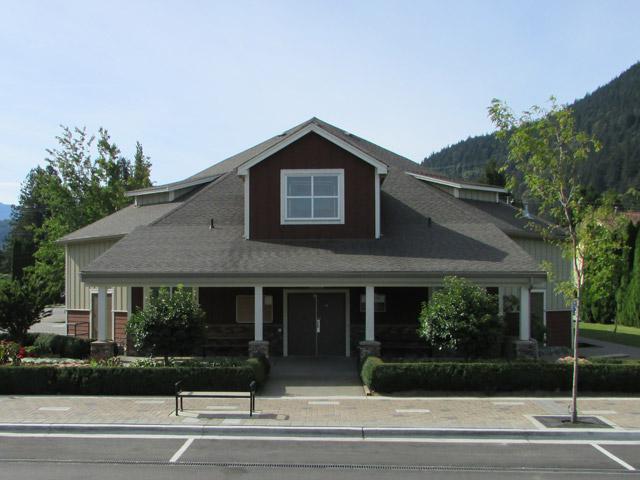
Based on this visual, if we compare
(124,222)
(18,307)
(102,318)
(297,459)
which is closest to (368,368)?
(297,459)

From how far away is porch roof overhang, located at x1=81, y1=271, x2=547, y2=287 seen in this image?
18.1 m

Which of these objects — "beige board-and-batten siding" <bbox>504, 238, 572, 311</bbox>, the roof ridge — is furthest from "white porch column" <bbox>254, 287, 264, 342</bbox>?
"beige board-and-batten siding" <bbox>504, 238, 572, 311</bbox>

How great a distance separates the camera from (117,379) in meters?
15.6

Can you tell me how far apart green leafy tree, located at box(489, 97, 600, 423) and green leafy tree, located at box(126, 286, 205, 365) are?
339 inches

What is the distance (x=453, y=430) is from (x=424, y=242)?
9117mm

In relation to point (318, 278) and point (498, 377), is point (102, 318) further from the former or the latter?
point (498, 377)

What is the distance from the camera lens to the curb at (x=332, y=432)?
39.1ft

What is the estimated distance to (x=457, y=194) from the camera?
88.1 feet

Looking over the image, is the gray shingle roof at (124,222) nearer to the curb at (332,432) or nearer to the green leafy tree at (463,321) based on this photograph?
the green leafy tree at (463,321)

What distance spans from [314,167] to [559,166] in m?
9.23

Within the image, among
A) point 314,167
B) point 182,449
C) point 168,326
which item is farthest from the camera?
point 314,167

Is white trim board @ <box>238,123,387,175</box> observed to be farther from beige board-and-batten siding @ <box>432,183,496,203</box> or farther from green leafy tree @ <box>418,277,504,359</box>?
beige board-and-batten siding @ <box>432,183,496,203</box>

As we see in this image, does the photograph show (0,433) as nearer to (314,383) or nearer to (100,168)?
(314,383)

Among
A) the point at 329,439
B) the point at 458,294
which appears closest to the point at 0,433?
the point at 329,439
